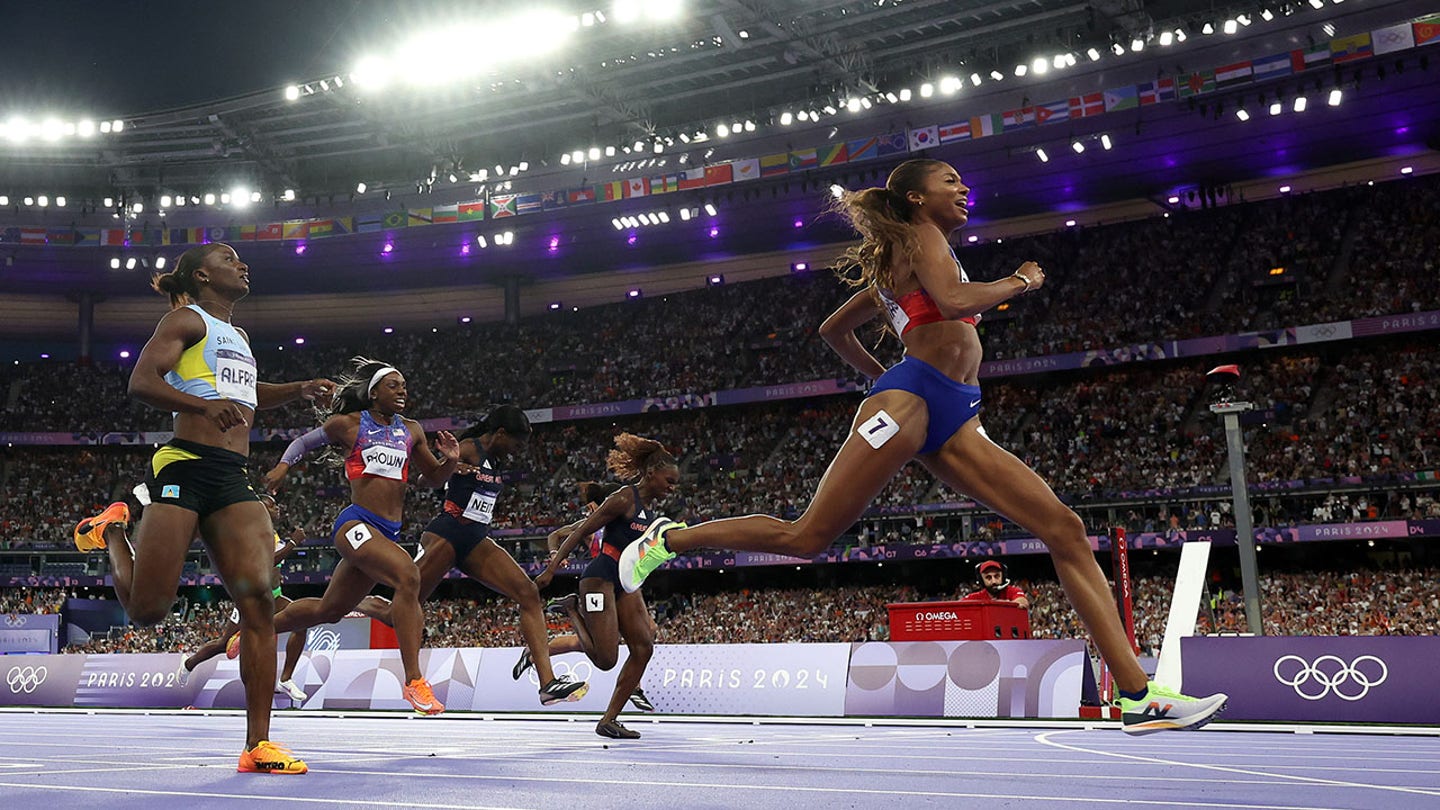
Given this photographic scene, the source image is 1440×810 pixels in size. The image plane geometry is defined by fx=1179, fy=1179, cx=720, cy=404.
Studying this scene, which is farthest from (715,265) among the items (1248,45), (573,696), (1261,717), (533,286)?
(573,696)

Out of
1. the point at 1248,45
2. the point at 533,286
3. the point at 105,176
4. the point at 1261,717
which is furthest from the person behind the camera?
the point at 533,286

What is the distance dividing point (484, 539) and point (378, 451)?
1.07m

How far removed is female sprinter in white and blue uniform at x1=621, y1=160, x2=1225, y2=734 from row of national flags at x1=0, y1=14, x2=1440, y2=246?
28.1 metres

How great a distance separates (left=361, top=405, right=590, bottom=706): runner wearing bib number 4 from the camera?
8.54 metres

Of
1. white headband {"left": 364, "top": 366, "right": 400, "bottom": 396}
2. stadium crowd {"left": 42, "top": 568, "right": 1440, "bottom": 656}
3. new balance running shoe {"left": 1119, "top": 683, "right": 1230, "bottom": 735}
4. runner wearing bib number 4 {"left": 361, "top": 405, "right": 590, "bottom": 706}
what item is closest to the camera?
new balance running shoe {"left": 1119, "top": 683, "right": 1230, "bottom": 735}

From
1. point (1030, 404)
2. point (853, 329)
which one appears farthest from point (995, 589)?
point (1030, 404)

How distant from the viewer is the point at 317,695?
16547 millimetres

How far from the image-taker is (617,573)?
914cm

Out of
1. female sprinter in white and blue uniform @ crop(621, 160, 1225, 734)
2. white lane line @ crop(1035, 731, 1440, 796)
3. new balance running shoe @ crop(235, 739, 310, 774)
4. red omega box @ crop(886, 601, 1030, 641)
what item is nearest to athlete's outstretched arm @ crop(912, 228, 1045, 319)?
female sprinter in white and blue uniform @ crop(621, 160, 1225, 734)

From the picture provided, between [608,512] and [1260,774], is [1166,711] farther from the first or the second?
[608,512]

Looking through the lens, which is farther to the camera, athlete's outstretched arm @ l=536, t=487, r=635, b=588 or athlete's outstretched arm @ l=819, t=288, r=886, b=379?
athlete's outstretched arm @ l=536, t=487, r=635, b=588

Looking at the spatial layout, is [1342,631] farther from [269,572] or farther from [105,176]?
[105,176]

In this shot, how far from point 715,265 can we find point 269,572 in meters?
40.6

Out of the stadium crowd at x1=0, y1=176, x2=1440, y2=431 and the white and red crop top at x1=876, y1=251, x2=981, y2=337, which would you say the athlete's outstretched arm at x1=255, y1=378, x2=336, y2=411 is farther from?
the stadium crowd at x1=0, y1=176, x2=1440, y2=431
